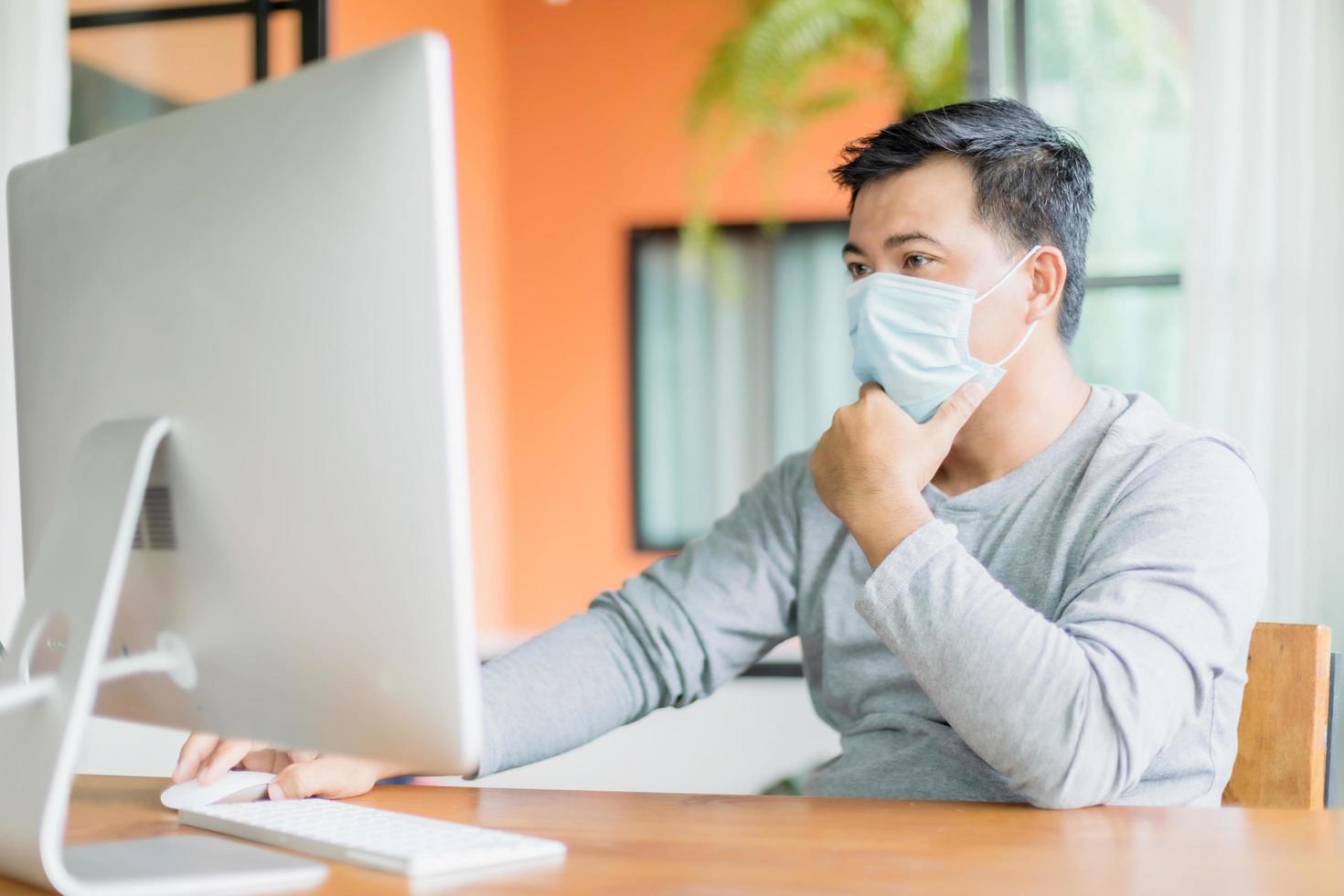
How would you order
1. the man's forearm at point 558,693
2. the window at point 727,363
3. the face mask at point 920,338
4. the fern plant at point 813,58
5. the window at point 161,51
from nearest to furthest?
the man's forearm at point 558,693
the face mask at point 920,338
the window at point 161,51
the fern plant at point 813,58
the window at point 727,363

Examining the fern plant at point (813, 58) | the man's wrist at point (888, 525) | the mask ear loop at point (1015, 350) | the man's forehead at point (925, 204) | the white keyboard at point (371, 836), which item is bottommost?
the white keyboard at point (371, 836)

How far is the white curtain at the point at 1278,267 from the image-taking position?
2674 mm

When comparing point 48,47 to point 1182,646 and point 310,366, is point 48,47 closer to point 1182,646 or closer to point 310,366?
point 310,366

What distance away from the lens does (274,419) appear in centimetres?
78

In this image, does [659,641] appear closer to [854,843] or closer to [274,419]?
[854,843]

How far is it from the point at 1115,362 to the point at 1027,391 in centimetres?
170

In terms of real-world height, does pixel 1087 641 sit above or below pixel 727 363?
below

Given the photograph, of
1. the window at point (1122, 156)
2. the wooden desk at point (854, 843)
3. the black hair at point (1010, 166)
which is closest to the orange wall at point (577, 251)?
the window at point (1122, 156)

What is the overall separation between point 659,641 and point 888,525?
0.37 m

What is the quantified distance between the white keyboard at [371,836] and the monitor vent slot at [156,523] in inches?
9.5

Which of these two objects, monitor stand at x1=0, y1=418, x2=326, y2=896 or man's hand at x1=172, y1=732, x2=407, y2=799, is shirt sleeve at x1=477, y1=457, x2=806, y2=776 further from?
monitor stand at x1=0, y1=418, x2=326, y2=896

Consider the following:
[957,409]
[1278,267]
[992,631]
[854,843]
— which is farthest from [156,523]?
[1278,267]

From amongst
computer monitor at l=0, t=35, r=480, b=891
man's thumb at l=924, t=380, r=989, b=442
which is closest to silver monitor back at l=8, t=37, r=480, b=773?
computer monitor at l=0, t=35, r=480, b=891

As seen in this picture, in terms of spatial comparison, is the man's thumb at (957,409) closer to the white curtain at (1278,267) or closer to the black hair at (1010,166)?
the black hair at (1010,166)
